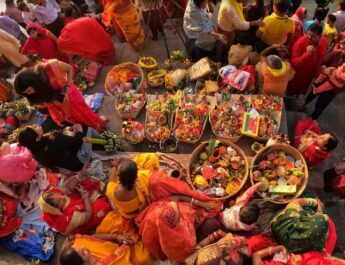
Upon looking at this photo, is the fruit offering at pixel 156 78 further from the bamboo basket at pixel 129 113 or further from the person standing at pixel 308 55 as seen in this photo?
the person standing at pixel 308 55

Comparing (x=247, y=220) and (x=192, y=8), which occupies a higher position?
(x=192, y=8)

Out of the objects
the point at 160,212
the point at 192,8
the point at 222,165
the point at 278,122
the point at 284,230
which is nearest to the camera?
the point at 160,212

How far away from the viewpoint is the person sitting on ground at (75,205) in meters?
3.51

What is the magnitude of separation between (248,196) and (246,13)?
3519 millimetres

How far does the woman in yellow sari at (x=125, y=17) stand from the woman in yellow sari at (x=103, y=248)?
4205 mm

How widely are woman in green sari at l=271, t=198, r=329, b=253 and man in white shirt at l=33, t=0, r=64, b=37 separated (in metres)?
5.64

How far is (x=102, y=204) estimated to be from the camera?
12.8 ft

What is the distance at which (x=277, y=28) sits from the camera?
5121mm

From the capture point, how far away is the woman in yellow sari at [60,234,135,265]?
3.31 meters

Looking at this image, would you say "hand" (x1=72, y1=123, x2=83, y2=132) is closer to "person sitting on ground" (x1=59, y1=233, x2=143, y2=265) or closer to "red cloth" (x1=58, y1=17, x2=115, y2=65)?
"person sitting on ground" (x1=59, y1=233, x2=143, y2=265)

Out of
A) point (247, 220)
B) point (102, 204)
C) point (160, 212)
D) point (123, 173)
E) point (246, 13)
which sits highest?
point (246, 13)

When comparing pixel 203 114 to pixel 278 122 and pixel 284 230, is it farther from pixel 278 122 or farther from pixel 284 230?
pixel 284 230

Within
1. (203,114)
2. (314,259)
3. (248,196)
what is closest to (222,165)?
(248,196)

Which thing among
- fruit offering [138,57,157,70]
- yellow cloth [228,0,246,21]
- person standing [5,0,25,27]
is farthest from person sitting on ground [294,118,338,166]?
person standing [5,0,25,27]
